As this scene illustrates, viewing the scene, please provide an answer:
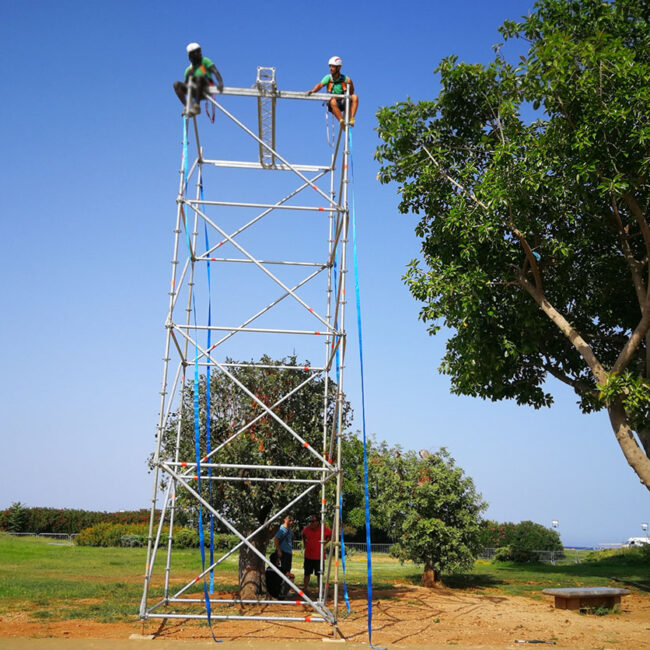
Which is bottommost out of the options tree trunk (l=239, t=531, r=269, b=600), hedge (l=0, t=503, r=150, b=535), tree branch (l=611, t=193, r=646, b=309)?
tree trunk (l=239, t=531, r=269, b=600)

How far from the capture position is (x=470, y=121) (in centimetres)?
1752

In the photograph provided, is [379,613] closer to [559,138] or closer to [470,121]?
[559,138]

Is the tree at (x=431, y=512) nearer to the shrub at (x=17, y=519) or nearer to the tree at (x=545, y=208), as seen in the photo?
the tree at (x=545, y=208)

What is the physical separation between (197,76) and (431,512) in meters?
12.4

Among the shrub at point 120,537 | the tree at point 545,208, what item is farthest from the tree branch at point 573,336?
the shrub at point 120,537

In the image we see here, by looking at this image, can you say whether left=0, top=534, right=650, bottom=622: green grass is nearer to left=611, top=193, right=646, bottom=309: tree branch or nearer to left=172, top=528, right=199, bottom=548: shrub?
left=172, top=528, right=199, bottom=548: shrub

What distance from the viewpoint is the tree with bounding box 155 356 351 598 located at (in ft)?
41.3

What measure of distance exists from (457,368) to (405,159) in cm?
551

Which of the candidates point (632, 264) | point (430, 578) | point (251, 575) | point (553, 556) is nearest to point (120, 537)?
point (430, 578)

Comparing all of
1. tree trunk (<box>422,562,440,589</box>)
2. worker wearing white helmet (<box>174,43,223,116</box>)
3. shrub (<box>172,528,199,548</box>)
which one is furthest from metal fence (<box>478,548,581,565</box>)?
worker wearing white helmet (<box>174,43,223,116</box>)

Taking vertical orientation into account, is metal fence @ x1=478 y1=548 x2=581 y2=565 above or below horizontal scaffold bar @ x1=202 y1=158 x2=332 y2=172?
below

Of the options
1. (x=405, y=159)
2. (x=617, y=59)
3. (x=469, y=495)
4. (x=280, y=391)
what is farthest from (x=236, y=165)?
(x=469, y=495)

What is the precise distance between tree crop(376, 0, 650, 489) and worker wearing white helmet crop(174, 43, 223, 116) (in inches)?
272

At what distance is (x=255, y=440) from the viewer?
1277cm
